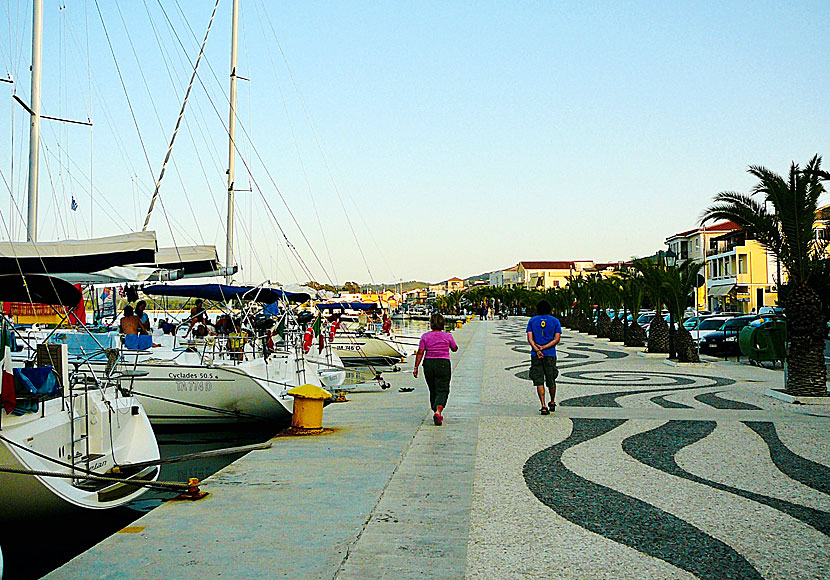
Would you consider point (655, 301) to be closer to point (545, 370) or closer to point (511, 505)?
point (545, 370)

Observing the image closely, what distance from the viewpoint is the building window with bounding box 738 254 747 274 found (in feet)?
253

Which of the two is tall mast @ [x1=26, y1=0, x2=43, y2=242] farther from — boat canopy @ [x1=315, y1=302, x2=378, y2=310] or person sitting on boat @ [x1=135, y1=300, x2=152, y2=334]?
boat canopy @ [x1=315, y1=302, x2=378, y2=310]

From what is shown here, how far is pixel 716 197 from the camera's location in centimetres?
1703

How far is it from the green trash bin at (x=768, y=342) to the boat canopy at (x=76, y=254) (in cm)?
1675

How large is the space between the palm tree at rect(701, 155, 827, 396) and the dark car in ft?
43.7

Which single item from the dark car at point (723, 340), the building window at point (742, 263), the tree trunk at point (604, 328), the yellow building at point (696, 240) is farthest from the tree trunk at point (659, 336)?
the yellow building at point (696, 240)

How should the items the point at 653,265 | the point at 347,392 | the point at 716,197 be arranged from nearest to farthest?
the point at 716,197
the point at 347,392
the point at 653,265

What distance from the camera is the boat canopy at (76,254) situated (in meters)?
9.13

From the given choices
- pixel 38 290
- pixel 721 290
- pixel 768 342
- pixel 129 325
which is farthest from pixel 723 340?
pixel 721 290

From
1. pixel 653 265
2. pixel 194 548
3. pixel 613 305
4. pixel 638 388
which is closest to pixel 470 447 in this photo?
pixel 194 548

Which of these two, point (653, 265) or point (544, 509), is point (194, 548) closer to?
point (544, 509)

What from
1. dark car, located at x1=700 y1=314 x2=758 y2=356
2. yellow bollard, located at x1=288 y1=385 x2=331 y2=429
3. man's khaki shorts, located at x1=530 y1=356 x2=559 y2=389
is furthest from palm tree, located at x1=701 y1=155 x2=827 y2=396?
dark car, located at x1=700 y1=314 x2=758 y2=356

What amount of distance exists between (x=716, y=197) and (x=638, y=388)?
4516mm

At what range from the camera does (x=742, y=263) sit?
254 ft
